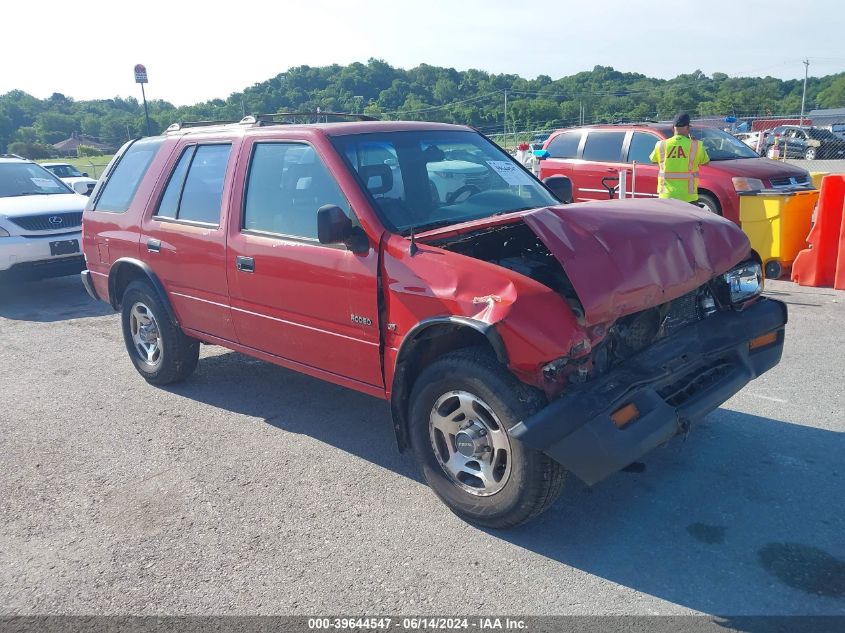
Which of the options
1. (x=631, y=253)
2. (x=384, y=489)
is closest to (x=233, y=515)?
(x=384, y=489)

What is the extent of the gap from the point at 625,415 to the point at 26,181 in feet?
35.2

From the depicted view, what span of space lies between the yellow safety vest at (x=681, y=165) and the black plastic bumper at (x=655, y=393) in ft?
16.4

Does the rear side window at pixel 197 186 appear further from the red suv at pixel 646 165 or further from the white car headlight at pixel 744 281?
the red suv at pixel 646 165

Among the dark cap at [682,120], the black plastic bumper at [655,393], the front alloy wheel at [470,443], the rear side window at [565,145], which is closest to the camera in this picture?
the black plastic bumper at [655,393]

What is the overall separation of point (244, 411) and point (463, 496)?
233cm

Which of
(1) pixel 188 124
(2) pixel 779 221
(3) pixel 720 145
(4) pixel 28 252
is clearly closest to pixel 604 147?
(3) pixel 720 145

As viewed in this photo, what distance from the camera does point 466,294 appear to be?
3.32 meters

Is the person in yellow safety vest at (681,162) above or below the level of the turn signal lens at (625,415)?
above

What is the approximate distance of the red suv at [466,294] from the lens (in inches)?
124

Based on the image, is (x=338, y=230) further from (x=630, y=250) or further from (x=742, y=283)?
(x=742, y=283)

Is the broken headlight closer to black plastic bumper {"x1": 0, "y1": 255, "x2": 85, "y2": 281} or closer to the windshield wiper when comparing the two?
the windshield wiper

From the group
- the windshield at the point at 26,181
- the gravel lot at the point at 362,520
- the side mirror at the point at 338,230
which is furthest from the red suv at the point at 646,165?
the windshield at the point at 26,181

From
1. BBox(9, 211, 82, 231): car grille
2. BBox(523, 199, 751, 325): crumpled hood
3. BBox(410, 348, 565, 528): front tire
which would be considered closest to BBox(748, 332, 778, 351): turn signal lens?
BBox(523, 199, 751, 325): crumpled hood

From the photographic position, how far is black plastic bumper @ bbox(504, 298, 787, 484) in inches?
120
